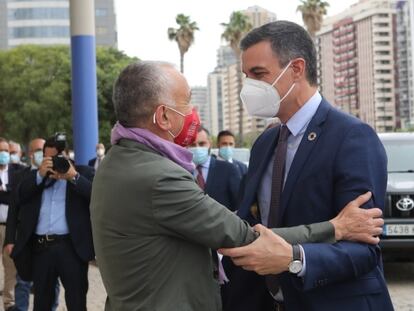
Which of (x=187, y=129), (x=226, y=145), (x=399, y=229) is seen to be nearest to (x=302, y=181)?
(x=187, y=129)

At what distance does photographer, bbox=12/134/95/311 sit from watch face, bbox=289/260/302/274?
3749 mm

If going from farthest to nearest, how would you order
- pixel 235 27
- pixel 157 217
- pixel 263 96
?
pixel 235 27
pixel 263 96
pixel 157 217

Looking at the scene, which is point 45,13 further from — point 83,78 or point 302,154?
point 302,154

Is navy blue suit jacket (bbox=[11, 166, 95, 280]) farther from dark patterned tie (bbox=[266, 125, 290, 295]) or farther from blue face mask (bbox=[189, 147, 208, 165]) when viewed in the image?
dark patterned tie (bbox=[266, 125, 290, 295])

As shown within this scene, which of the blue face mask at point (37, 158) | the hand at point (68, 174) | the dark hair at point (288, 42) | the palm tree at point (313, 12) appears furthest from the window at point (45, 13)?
the dark hair at point (288, 42)

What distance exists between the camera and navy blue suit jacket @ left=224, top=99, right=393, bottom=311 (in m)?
2.53

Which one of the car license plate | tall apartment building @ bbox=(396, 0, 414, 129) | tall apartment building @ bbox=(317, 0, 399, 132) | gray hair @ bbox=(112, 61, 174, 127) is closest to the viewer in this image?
gray hair @ bbox=(112, 61, 174, 127)

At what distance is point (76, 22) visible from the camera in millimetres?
11727

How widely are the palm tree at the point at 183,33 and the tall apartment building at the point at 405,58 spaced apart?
113439 millimetres

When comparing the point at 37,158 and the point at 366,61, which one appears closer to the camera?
the point at 37,158

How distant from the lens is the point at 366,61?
17612 cm

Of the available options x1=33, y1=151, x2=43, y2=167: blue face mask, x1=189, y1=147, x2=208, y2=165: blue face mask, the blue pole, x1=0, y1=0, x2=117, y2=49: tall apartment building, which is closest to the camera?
x1=33, y1=151, x2=43, y2=167: blue face mask

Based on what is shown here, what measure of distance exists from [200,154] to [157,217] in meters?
5.15

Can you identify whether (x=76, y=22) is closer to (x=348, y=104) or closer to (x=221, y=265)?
(x=221, y=265)
